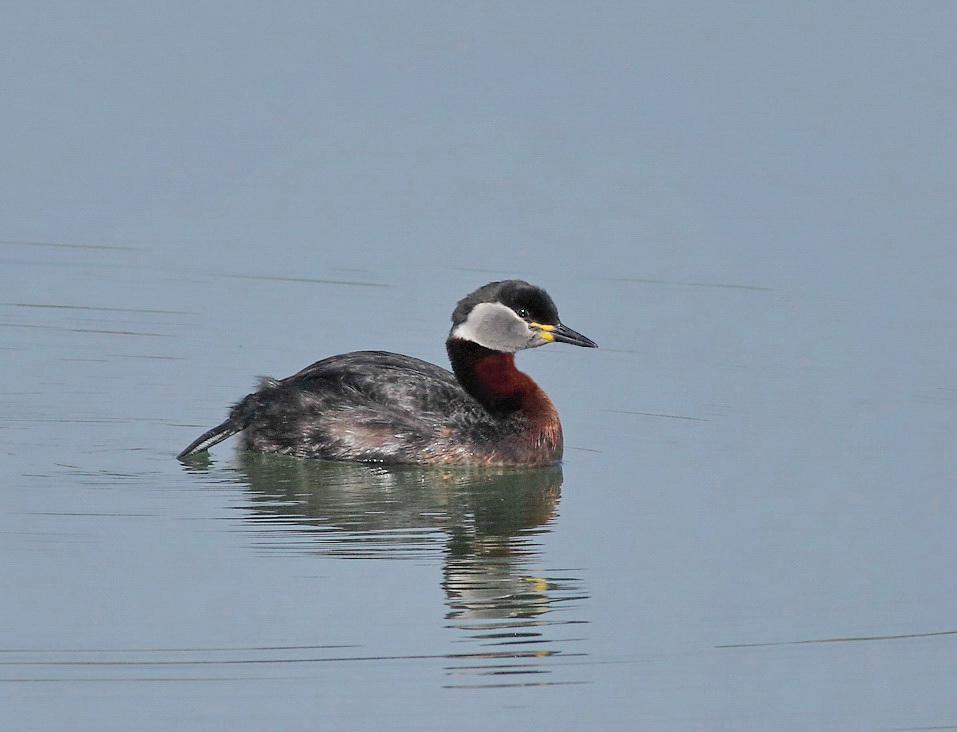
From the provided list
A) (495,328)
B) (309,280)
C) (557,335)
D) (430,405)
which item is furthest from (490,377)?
(309,280)

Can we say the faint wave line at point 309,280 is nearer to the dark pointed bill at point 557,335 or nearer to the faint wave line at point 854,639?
the dark pointed bill at point 557,335

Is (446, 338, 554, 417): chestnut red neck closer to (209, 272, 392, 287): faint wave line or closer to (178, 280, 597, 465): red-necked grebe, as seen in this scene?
(178, 280, 597, 465): red-necked grebe

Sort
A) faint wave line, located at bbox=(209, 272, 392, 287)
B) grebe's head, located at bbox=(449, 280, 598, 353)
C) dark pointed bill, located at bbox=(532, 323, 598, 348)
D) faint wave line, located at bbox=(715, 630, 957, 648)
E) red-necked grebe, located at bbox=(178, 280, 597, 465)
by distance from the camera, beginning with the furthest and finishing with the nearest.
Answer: faint wave line, located at bbox=(209, 272, 392, 287) → dark pointed bill, located at bbox=(532, 323, 598, 348) → grebe's head, located at bbox=(449, 280, 598, 353) → red-necked grebe, located at bbox=(178, 280, 597, 465) → faint wave line, located at bbox=(715, 630, 957, 648)

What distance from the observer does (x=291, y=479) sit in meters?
11.3

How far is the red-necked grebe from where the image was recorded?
11.8m

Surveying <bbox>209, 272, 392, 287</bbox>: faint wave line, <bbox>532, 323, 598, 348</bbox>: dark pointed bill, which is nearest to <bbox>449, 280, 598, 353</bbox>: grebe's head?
<bbox>532, 323, 598, 348</bbox>: dark pointed bill

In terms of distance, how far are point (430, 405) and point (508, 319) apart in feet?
2.69

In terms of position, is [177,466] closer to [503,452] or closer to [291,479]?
[291,479]

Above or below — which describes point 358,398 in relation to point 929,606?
above

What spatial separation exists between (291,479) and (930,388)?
4.83 meters

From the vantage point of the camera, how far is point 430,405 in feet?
39.4

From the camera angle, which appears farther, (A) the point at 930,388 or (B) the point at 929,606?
(A) the point at 930,388

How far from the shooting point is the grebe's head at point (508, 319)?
12297 mm

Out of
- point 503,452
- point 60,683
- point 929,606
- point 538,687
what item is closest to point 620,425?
Result: point 503,452
